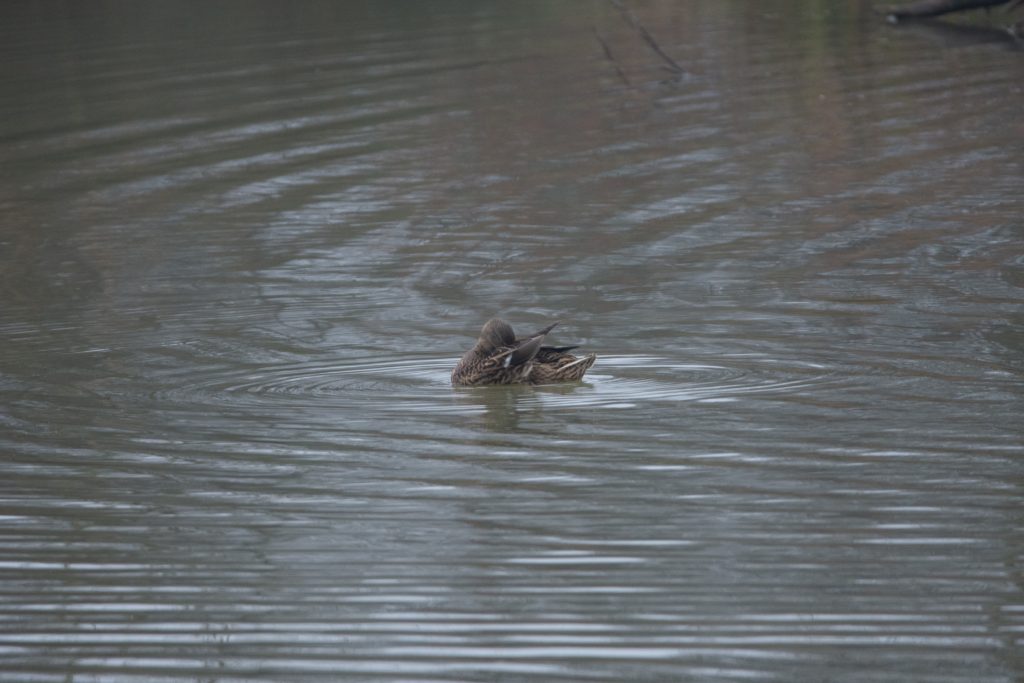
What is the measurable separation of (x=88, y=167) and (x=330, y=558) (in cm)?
1201

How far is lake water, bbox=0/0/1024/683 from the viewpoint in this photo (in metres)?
4.69

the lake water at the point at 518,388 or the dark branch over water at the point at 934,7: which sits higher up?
the lake water at the point at 518,388

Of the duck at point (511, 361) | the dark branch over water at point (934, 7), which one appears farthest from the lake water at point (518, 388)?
the dark branch over water at point (934, 7)

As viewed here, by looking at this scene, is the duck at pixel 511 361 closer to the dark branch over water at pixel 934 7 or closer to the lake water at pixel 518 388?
the lake water at pixel 518 388

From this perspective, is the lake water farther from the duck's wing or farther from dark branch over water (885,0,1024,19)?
dark branch over water (885,0,1024,19)

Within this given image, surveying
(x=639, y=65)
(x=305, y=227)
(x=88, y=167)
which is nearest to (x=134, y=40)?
(x=639, y=65)

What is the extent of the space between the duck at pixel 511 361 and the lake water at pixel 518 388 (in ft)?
0.40

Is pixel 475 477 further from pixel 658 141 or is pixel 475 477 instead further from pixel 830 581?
pixel 658 141

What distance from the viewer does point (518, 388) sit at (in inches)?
347

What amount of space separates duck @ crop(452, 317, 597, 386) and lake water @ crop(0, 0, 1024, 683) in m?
0.12

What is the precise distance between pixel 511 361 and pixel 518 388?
0.91 ft

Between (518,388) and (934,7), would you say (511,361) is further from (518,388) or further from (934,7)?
(934,7)

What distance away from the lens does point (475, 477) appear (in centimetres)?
653

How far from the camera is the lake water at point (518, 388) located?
4691 mm
